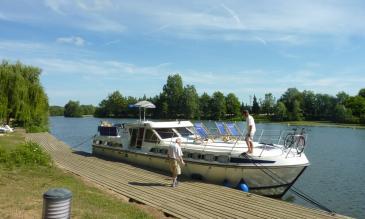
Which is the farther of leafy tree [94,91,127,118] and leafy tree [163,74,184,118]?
leafy tree [94,91,127,118]

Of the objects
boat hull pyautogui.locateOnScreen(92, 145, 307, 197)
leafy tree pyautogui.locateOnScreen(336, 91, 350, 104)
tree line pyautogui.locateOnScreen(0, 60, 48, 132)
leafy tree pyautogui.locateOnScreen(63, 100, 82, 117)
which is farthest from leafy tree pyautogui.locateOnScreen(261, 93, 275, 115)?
boat hull pyautogui.locateOnScreen(92, 145, 307, 197)

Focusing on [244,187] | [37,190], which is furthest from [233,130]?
[37,190]

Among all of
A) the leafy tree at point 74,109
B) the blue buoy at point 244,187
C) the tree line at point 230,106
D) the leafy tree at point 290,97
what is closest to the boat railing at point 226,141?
the blue buoy at point 244,187

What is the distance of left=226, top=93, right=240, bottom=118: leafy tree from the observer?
128000mm

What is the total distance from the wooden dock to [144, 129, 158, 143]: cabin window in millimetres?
1760

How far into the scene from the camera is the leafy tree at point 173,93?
11175cm

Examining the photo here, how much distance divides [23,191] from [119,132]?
452 inches

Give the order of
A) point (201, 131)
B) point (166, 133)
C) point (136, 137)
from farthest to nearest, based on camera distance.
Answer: point (136, 137), point (201, 131), point (166, 133)

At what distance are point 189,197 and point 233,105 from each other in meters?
118

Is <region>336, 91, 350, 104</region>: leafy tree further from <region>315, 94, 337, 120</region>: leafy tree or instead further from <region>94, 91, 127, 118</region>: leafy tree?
<region>94, 91, 127, 118</region>: leafy tree

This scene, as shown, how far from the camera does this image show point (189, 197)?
1307 centimetres

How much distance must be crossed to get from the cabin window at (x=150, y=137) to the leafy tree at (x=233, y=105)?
10834 centimetres

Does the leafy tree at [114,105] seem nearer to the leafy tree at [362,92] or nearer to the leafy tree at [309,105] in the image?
the leafy tree at [309,105]

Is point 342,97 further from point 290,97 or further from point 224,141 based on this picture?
point 224,141
